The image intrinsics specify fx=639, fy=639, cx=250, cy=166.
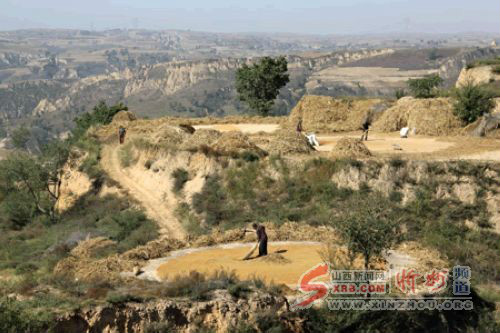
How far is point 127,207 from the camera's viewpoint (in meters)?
32.8

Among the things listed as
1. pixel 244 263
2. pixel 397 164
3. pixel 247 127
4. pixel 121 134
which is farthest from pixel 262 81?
pixel 244 263

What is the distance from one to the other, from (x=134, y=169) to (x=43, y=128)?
549ft

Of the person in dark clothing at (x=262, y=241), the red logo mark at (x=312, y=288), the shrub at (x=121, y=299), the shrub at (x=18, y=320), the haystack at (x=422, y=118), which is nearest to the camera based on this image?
the shrub at (x=18, y=320)

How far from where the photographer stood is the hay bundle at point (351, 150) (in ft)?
104

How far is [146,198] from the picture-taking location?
3319 centimetres

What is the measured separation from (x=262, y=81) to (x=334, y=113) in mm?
13617

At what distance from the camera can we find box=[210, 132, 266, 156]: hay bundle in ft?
110

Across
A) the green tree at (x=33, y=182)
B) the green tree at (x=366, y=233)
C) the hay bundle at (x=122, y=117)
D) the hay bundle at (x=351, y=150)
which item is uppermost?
the green tree at (x=366, y=233)

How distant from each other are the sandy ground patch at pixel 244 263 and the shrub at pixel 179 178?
10.5m

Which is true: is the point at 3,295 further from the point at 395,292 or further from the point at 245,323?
the point at 395,292

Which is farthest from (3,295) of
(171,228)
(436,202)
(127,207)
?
(436,202)

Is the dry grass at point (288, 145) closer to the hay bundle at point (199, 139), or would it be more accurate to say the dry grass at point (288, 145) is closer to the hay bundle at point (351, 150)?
the hay bundle at point (351, 150)

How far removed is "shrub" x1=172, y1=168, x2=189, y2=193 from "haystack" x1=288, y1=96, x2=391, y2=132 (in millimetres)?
11777

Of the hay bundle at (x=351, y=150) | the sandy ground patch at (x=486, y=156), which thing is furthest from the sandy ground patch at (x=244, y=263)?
the sandy ground patch at (x=486, y=156)
